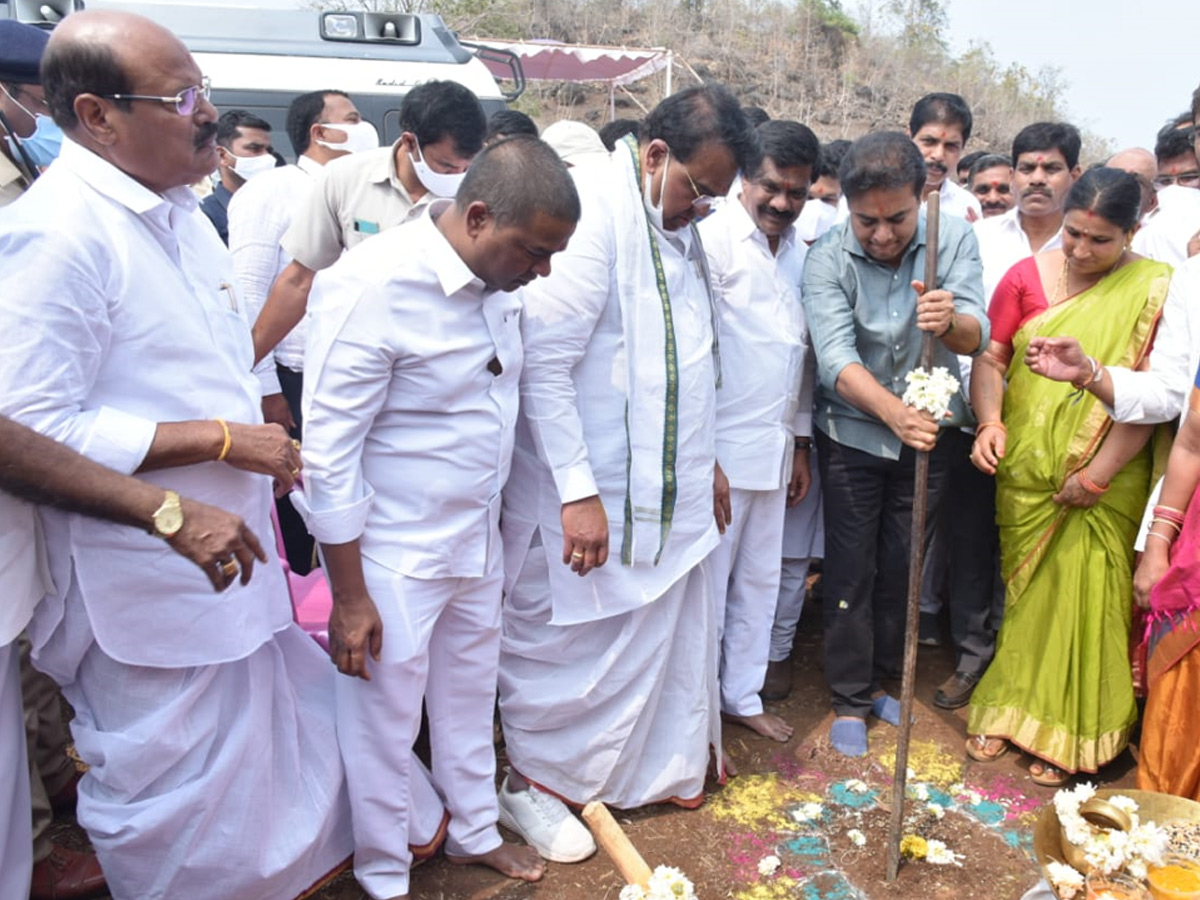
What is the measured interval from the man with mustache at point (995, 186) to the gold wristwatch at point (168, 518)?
4.96 m

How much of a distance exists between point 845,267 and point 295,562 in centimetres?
271

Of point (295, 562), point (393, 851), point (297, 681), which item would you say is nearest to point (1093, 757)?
point (393, 851)

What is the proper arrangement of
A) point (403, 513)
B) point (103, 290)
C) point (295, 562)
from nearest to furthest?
1. point (103, 290)
2. point (403, 513)
3. point (295, 562)

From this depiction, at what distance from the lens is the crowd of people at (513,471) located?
2098 mm

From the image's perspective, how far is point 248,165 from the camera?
5.41m

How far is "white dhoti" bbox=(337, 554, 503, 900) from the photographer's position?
Result: 2.56 m

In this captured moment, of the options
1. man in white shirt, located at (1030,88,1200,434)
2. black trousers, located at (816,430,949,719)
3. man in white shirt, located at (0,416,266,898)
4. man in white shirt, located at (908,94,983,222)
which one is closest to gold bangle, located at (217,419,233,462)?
man in white shirt, located at (0,416,266,898)

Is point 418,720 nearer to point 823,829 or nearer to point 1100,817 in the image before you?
point 823,829

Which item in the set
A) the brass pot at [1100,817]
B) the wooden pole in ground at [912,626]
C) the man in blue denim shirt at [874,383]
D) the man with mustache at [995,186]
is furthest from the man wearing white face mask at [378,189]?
the man with mustache at [995,186]

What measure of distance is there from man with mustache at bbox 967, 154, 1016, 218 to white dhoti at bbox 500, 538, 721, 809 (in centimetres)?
351

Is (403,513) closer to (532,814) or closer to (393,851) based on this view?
(393,851)

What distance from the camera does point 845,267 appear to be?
3.50m

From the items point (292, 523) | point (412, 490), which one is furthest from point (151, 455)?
point (292, 523)

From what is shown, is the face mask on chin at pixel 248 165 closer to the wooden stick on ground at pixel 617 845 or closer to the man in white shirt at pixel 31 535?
the man in white shirt at pixel 31 535
